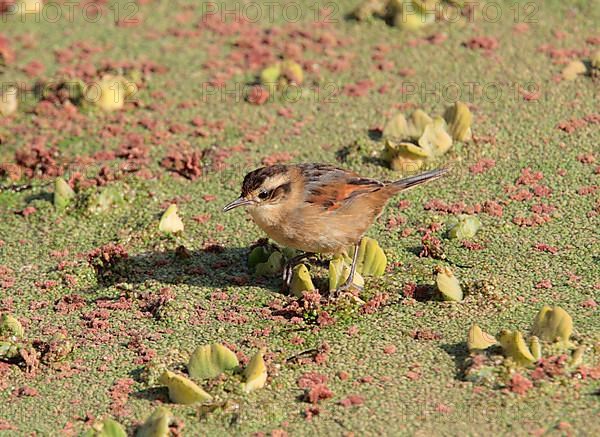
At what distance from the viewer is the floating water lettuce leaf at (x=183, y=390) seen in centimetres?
426

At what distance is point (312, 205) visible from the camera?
5484mm

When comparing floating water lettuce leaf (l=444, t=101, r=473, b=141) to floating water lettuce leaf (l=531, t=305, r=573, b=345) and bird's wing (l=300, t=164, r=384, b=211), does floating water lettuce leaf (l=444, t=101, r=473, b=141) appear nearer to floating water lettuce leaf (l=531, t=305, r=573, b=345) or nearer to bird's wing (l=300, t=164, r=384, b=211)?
bird's wing (l=300, t=164, r=384, b=211)

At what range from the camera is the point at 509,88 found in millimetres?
7156

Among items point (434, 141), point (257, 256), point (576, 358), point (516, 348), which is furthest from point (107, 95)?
point (576, 358)

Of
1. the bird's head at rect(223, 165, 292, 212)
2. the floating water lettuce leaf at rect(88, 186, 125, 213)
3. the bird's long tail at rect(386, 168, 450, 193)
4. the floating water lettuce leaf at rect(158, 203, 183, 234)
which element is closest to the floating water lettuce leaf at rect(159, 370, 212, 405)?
the bird's head at rect(223, 165, 292, 212)

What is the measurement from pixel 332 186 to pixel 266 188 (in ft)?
1.26

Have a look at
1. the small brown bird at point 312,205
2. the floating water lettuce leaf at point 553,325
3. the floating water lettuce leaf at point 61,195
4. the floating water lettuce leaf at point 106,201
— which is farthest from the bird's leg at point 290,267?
the floating water lettuce leaf at point 61,195

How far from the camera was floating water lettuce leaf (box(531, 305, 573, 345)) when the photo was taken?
4.38 m

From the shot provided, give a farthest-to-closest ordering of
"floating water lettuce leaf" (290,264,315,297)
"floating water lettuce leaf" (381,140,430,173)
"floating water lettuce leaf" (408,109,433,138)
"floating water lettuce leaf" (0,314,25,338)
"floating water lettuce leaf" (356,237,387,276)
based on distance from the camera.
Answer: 1. "floating water lettuce leaf" (408,109,433,138)
2. "floating water lettuce leaf" (381,140,430,173)
3. "floating water lettuce leaf" (356,237,387,276)
4. "floating water lettuce leaf" (290,264,315,297)
5. "floating water lettuce leaf" (0,314,25,338)

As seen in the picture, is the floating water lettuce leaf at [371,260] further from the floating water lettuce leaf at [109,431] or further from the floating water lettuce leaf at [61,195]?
the floating water lettuce leaf at [61,195]

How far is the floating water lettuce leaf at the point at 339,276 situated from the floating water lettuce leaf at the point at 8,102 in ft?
10.5

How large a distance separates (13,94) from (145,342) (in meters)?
3.16

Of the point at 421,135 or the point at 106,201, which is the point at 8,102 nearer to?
the point at 106,201

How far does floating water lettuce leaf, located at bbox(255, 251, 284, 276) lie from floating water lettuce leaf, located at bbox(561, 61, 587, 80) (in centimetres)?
295
